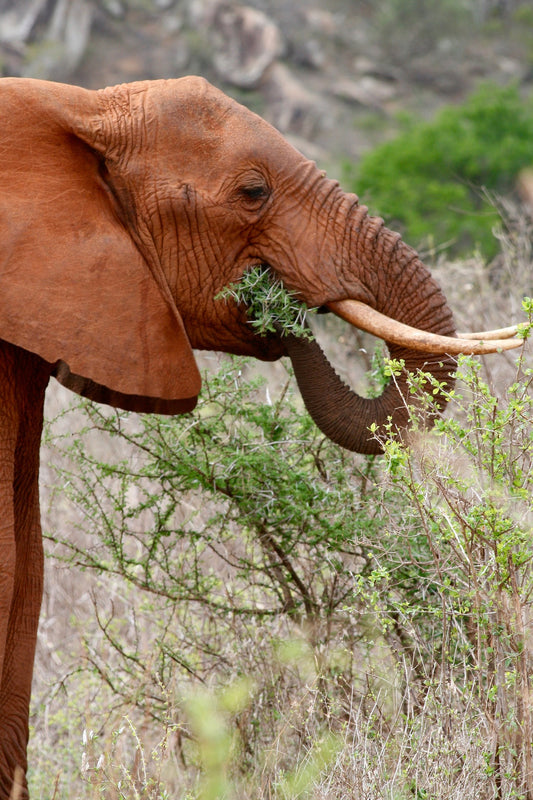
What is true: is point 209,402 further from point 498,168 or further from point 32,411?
point 498,168

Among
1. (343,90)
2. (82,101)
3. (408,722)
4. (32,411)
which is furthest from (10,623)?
(343,90)

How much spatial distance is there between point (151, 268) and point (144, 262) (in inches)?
1.6

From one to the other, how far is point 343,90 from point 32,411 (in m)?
35.7

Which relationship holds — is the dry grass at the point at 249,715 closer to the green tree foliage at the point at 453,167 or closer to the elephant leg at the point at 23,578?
the elephant leg at the point at 23,578

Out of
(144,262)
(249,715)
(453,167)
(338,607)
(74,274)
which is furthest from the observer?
(453,167)

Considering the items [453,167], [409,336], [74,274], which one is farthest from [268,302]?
[453,167]

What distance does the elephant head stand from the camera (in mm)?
3332

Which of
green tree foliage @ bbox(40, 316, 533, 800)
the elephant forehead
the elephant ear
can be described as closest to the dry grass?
green tree foliage @ bbox(40, 316, 533, 800)

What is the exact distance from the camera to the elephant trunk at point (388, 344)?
3.51 metres

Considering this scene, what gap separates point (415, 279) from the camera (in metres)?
3.51

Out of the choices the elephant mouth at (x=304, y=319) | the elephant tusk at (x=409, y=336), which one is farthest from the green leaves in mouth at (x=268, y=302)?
the elephant tusk at (x=409, y=336)

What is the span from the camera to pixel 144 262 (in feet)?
11.5

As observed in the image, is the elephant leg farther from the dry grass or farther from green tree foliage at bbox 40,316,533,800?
green tree foliage at bbox 40,316,533,800

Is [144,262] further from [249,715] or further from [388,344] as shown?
[249,715]
